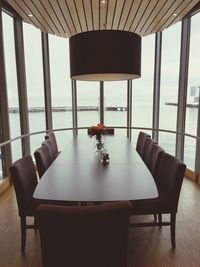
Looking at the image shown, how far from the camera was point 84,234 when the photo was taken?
1.23 meters

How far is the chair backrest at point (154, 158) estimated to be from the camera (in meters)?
2.57

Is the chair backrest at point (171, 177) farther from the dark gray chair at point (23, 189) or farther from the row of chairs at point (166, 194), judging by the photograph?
the dark gray chair at point (23, 189)

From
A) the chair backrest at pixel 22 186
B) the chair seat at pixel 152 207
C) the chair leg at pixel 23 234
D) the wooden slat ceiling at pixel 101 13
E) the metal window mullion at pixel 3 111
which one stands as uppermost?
the wooden slat ceiling at pixel 101 13

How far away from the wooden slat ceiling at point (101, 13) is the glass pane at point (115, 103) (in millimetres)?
1695

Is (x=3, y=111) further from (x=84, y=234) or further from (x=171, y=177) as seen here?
(x=84, y=234)

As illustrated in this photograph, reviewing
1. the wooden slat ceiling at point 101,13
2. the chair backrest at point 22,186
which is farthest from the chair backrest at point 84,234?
the wooden slat ceiling at point 101,13

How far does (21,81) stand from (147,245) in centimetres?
385

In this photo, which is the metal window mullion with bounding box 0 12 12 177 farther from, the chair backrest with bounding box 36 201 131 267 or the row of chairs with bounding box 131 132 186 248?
the chair backrest with bounding box 36 201 131 267

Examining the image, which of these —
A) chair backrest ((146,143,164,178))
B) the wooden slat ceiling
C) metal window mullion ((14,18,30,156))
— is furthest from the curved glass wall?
chair backrest ((146,143,164,178))

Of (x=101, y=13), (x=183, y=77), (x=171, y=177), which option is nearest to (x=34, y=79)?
(x=101, y=13)

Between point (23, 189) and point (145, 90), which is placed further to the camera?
point (145, 90)

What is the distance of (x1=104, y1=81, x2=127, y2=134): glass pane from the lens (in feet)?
18.4

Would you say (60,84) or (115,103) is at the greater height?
(60,84)

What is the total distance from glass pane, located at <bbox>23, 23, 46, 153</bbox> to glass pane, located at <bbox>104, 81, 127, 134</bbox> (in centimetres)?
162
